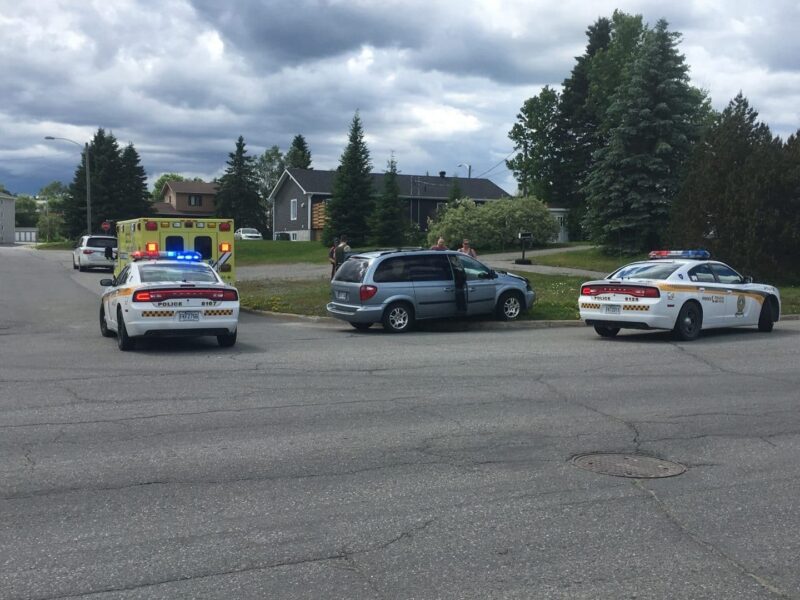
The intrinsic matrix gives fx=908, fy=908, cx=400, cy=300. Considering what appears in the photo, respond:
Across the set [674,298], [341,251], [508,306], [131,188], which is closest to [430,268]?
[508,306]

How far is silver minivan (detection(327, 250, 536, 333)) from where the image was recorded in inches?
688

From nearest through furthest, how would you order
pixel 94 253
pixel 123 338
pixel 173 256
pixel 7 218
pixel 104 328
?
pixel 123 338, pixel 104 328, pixel 173 256, pixel 94 253, pixel 7 218

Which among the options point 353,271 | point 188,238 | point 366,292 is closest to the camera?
point 366,292

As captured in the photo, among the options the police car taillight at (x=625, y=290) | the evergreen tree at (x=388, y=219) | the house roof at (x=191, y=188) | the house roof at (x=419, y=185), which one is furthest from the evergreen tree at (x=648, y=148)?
the house roof at (x=191, y=188)

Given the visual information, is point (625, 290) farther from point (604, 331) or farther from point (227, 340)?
point (227, 340)

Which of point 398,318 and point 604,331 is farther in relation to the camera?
point 398,318

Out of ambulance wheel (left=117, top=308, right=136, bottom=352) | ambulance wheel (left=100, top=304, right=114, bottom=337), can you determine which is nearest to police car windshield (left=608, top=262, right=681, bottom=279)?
ambulance wheel (left=117, top=308, right=136, bottom=352)

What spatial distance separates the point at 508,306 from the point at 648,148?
22158 mm

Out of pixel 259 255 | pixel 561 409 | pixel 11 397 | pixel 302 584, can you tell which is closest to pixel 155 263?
pixel 11 397

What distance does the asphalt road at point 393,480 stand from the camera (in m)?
4.68

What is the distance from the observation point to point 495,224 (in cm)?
4525

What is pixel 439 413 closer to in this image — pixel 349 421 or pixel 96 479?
pixel 349 421

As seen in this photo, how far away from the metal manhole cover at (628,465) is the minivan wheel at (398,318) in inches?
412

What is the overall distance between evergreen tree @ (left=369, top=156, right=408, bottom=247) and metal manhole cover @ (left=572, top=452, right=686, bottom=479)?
42373 millimetres
